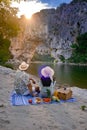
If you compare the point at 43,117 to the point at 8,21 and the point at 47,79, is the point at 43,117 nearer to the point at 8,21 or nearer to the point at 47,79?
the point at 47,79

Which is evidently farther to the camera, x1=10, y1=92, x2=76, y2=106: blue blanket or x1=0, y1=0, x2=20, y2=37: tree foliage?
x1=0, y1=0, x2=20, y2=37: tree foliage

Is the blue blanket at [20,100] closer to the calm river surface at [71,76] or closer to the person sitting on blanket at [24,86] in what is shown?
the person sitting on blanket at [24,86]

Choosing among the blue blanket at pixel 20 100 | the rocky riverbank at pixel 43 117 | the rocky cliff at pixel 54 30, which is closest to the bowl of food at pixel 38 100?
the blue blanket at pixel 20 100

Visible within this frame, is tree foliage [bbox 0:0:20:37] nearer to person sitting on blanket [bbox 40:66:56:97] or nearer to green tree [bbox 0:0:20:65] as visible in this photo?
green tree [bbox 0:0:20:65]

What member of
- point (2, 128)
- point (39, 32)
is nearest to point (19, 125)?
point (2, 128)

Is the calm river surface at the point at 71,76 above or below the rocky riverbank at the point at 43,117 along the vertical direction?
below

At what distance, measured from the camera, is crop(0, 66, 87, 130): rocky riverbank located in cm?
529

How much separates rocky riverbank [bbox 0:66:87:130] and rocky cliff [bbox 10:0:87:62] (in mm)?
72591

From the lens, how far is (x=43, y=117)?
5.93 meters

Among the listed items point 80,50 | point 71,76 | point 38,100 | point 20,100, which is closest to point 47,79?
point 38,100

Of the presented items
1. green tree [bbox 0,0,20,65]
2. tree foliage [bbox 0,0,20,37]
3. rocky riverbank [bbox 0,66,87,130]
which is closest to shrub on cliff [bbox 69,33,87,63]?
green tree [bbox 0,0,20,65]

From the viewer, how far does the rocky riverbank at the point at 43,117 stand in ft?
17.4

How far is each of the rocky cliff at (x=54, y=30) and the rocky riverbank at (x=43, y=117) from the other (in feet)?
238

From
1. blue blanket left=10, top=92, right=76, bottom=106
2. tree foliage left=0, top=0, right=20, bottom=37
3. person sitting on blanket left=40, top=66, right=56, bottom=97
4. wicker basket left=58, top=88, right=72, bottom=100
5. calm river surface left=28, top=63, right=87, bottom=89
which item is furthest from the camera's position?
calm river surface left=28, top=63, right=87, bottom=89
